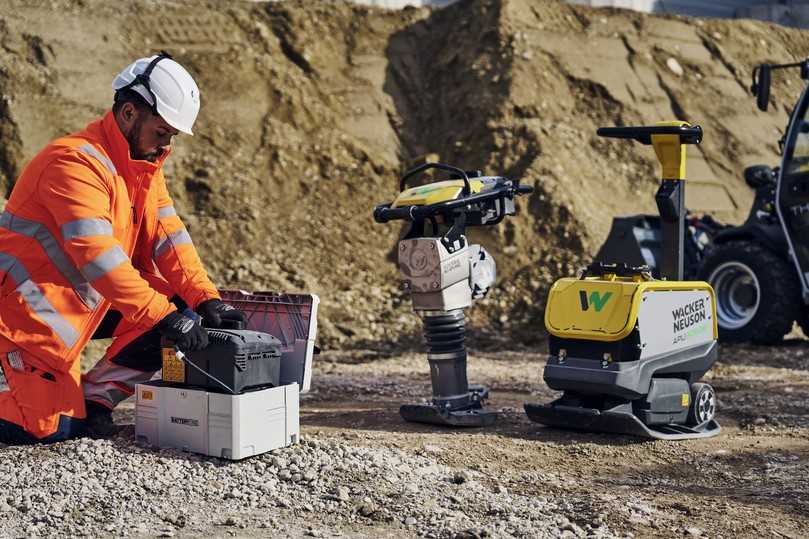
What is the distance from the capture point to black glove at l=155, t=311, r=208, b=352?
4.14 metres

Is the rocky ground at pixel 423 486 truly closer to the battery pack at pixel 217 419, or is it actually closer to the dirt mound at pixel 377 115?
the battery pack at pixel 217 419

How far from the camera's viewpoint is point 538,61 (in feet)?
47.0

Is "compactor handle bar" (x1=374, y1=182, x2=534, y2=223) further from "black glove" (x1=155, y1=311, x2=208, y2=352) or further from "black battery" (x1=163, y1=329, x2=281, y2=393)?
"black glove" (x1=155, y1=311, x2=208, y2=352)

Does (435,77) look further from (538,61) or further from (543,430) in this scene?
(543,430)

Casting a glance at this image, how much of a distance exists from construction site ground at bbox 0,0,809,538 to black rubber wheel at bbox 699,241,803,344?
0.96 feet

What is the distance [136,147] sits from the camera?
445 cm

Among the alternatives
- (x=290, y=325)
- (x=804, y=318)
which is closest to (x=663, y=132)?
(x=290, y=325)

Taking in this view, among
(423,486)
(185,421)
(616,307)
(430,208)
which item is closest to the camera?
(423,486)

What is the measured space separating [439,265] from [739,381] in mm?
3580

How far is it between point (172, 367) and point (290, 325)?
592 mm

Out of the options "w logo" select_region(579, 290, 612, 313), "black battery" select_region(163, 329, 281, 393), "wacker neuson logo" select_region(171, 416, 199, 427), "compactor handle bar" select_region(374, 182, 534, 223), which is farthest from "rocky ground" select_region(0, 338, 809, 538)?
"compactor handle bar" select_region(374, 182, 534, 223)

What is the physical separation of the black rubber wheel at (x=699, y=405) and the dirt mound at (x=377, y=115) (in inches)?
194

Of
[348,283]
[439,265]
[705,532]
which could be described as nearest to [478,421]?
[439,265]

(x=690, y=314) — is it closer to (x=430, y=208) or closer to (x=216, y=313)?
(x=430, y=208)
